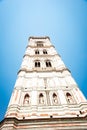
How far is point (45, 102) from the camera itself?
1481 cm

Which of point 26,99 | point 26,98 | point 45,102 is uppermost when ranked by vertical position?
point 26,98

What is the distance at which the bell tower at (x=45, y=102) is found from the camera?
11.8m

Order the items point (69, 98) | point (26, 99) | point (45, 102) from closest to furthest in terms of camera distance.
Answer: point (45, 102), point (26, 99), point (69, 98)

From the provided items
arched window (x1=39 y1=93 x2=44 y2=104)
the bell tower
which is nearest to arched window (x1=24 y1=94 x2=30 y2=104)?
the bell tower

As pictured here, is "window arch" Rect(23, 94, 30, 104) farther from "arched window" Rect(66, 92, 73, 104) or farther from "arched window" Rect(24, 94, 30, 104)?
"arched window" Rect(66, 92, 73, 104)

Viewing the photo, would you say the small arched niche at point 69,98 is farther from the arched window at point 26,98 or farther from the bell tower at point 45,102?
the arched window at point 26,98

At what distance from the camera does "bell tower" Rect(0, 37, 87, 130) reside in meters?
11.8

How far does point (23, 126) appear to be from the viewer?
11.6 metres

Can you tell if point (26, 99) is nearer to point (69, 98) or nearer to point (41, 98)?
point (41, 98)

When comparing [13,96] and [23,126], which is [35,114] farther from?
[13,96]

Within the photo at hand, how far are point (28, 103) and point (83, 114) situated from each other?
4.17 metres

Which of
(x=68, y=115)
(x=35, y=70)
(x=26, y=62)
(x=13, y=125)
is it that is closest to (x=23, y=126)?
(x=13, y=125)

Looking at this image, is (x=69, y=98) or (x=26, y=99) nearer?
(x=26, y=99)

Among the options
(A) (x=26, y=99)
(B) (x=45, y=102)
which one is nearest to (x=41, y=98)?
(B) (x=45, y=102)
